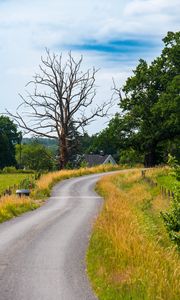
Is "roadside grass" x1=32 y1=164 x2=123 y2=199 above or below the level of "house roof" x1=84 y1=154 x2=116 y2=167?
below

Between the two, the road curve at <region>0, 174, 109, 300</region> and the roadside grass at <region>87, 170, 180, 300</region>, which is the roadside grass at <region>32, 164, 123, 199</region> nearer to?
the road curve at <region>0, 174, 109, 300</region>

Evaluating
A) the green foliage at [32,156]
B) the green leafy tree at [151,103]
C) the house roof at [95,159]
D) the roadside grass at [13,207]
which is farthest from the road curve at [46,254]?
the green foliage at [32,156]

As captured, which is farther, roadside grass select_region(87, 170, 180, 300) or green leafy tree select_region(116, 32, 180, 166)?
green leafy tree select_region(116, 32, 180, 166)

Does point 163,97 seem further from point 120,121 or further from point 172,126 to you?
point 120,121

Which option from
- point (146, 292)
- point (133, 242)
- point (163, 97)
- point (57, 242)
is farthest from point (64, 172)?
point (146, 292)

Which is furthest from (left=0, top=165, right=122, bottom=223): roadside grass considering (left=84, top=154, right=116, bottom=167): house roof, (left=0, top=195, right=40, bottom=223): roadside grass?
(left=84, top=154, right=116, bottom=167): house roof

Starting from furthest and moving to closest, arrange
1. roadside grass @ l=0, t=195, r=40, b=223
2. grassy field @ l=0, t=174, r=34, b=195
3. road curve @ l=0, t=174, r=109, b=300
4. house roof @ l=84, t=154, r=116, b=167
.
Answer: house roof @ l=84, t=154, r=116, b=167 → grassy field @ l=0, t=174, r=34, b=195 → roadside grass @ l=0, t=195, r=40, b=223 → road curve @ l=0, t=174, r=109, b=300

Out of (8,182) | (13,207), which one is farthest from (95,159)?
(13,207)

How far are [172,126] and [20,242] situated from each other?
4575cm

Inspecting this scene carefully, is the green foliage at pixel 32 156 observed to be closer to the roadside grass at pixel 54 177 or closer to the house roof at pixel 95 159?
the house roof at pixel 95 159

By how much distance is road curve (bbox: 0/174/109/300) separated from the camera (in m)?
11.1

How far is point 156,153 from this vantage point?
6825 cm

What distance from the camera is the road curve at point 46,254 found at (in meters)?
11.1

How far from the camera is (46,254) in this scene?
15.6 m
